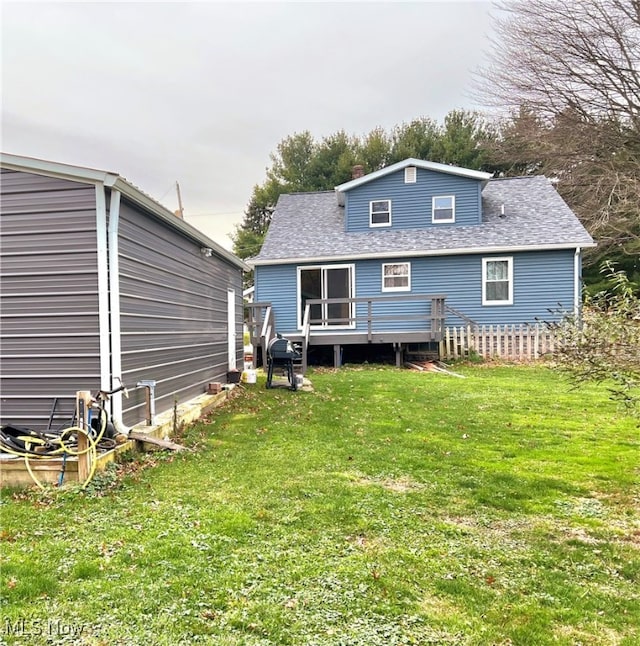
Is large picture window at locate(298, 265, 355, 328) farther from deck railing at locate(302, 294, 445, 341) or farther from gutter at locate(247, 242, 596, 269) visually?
gutter at locate(247, 242, 596, 269)

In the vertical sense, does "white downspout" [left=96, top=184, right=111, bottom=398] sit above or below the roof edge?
below

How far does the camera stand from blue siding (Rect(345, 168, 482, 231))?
1418cm

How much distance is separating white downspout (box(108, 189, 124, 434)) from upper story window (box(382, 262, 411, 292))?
398 inches

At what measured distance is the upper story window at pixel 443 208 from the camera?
1431 centimetres

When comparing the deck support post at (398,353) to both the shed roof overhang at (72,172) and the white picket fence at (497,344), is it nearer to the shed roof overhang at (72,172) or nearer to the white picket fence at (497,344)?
the white picket fence at (497,344)

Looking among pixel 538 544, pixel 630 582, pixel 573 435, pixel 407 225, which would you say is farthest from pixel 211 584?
pixel 407 225

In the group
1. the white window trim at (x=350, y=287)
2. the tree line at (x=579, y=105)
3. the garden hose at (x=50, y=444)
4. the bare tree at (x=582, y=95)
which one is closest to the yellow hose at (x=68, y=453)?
the garden hose at (x=50, y=444)

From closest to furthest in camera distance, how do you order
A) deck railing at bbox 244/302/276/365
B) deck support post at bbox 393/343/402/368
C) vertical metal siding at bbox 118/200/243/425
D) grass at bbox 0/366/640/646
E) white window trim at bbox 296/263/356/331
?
grass at bbox 0/366/640/646 → vertical metal siding at bbox 118/200/243/425 → deck railing at bbox 244/302/276/365 → deck support post at bbox 393/343/402/368 → white window trim at bbox 296/263/356/331

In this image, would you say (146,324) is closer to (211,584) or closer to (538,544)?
(211,584)

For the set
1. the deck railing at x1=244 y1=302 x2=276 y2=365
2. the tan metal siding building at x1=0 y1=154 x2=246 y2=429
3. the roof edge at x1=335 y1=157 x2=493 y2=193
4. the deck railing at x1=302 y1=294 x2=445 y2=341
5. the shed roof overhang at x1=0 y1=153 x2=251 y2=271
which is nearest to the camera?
the shed roof overhang at x1=0 y1=153 x2=251 y2=271

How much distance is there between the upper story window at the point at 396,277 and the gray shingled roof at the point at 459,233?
0.51 m

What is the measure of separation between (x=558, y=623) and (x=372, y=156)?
28143mm

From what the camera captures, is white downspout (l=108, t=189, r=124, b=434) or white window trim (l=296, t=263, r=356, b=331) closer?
white downspout (l=108, t=189, r=124, b=434)

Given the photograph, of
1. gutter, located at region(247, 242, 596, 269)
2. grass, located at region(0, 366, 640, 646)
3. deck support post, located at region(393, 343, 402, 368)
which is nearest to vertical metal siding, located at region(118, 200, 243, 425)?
grass, located at region(0, 366, 640, 646)
